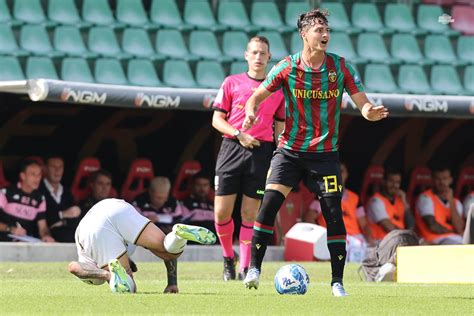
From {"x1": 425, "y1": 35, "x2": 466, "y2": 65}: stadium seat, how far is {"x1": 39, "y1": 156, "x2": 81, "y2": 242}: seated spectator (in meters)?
5.43

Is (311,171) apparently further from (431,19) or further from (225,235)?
(431,19)

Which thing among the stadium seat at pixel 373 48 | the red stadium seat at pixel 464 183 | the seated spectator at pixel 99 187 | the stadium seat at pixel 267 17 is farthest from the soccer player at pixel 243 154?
the red stadium seat at pixel 464 183

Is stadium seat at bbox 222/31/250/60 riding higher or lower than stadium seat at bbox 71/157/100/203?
higher

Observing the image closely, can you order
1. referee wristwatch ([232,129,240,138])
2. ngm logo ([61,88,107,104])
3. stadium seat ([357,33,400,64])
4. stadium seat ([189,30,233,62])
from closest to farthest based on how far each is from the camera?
1. referee wristwatch ([232,129,240,138])
2. ngm logo ([61,88,107,104])
3. stadium seat ([189,30,233,62])
4. stadium seat ([357,33,400,64])

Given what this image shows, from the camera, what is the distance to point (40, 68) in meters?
14.5

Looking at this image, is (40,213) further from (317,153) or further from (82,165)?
(317,153)

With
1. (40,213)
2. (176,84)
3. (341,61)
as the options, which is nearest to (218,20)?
(176,84)

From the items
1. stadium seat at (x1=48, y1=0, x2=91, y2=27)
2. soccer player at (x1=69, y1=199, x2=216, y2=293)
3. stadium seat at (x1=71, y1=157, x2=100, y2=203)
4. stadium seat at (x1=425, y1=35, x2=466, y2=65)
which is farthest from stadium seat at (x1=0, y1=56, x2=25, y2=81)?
soccer player at (x1=69, y1=199, x2=216, y2=293)

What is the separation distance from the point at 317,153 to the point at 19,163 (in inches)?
281

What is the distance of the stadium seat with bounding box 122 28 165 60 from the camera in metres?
15.4

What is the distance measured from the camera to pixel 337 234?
8.41m

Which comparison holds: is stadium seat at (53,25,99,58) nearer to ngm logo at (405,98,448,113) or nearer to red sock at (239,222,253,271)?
ngm logo at (405,98,448,113)

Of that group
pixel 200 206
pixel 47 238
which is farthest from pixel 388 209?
pixel 47 238

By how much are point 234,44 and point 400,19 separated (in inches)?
107
